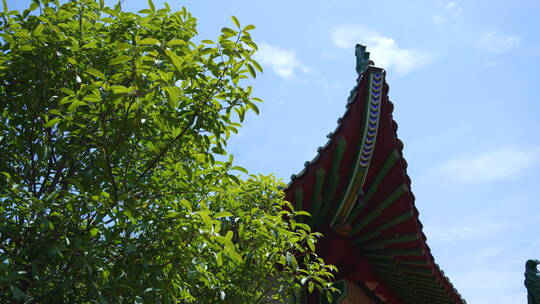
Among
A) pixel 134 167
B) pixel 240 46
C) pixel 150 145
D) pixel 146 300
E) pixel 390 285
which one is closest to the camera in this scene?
pixel 146 300

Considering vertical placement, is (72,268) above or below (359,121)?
below

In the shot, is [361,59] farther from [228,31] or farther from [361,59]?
[228,31]

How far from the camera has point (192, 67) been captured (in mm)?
3146

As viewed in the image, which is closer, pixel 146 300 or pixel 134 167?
pixel 146 300

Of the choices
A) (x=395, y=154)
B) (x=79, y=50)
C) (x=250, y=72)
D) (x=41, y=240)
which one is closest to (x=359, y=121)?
(x=395, y=154)

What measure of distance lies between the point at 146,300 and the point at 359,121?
4.74 m

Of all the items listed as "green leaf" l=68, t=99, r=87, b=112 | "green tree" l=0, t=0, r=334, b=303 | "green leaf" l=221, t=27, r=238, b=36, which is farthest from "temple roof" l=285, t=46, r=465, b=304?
"green leaf" l=68, t=99, r=87, b=112

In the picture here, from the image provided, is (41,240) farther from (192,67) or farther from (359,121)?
(359,121)

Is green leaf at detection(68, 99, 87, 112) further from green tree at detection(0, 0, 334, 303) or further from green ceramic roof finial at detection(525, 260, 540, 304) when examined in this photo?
green ceramic roof finial at detection(525, 260, 540, 304)

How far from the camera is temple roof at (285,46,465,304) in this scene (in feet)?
22.5

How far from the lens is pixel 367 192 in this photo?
7.47 meters

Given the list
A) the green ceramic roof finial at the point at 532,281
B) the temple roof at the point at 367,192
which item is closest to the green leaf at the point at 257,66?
the temple roof at the point at 367,192

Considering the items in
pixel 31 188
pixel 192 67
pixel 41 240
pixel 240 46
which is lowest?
pixel 41 240

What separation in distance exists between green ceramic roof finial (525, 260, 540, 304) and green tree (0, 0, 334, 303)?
8121 millimetres
